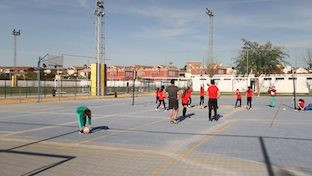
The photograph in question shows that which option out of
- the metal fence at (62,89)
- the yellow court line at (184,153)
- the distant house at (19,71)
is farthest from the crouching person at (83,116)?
the distant house at (19,71)

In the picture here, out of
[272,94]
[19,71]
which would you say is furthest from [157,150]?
[19,71]

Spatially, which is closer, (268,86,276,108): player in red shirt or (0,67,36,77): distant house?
(268,86,276,108): player in red shirt

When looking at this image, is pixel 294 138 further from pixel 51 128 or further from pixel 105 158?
pixel 51 128

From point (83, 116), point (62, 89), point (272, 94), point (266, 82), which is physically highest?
point (266, 82)

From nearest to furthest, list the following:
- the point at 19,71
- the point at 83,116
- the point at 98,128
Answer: the point at 83,116 < the point at 98,128 < the point at 19,71

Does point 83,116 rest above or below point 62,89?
below

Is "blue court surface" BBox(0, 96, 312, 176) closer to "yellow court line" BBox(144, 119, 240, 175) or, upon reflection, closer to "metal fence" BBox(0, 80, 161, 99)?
"yellow court line" BBox(144, 119, 240, 175)

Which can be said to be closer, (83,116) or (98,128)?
(83,116)

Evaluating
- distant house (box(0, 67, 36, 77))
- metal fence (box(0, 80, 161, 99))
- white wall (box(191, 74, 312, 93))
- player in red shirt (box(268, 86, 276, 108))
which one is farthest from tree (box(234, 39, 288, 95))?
distant house (box(0, 67, 36, 77))

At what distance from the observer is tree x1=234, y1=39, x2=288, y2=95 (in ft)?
218

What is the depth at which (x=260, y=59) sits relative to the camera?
66.4 meters

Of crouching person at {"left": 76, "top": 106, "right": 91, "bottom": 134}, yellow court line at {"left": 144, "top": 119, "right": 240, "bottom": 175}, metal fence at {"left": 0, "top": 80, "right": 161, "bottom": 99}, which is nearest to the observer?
yellow court line at {"left": 144, "top": 119, "right": 240, "bottom": 175}

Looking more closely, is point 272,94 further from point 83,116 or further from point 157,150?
point 157,150

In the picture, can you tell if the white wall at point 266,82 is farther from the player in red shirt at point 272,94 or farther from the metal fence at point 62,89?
the player in red shirt at point 272,94
